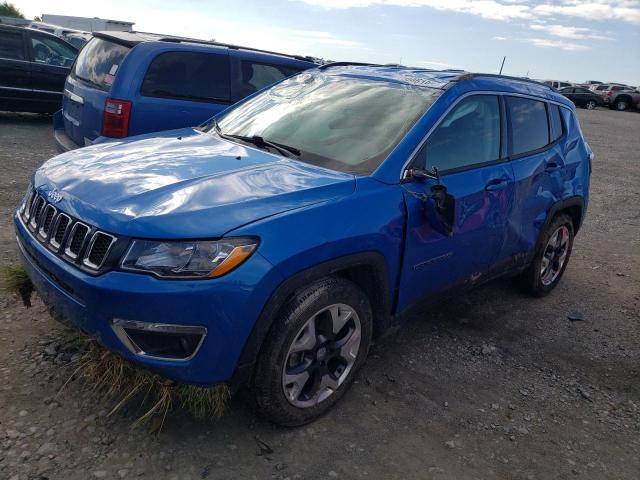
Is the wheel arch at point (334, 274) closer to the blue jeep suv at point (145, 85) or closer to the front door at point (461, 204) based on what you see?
the front door at point (461, 204)

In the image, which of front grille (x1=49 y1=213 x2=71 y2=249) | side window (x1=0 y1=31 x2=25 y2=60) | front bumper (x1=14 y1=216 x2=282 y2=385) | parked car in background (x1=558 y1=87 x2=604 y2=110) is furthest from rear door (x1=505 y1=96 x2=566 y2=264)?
parked car in background (x1=558 y1=87 x2=604 y2=110)

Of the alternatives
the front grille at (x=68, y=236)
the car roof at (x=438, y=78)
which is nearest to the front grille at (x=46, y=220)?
the front grille at (x=68, y=236)

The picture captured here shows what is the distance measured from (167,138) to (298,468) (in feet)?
7.09

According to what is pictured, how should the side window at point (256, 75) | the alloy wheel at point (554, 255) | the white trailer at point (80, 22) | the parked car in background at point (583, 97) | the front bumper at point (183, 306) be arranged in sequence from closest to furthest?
the front bumper at point (183, 306), the alloy wheel at point (554, 255), the side window at point (256, 75), the parked car in background at point (583, 97), the white trailer at point (80, 22)

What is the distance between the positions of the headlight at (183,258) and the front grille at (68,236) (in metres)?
0.12

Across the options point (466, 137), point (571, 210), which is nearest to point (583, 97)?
point (571, 210)

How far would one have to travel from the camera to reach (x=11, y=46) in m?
9.80

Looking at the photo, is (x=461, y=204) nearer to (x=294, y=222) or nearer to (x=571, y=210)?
(x=294, y=222)

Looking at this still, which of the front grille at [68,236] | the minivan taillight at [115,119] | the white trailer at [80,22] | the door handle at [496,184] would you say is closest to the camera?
the front grille at [68,236]

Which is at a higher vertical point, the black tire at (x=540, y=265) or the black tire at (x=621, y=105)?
the black tire at (x=621, y=105)

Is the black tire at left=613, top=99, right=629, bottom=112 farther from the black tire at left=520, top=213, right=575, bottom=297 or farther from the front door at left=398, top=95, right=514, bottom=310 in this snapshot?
the front door at left=398, top=95, right=514, bottom=310

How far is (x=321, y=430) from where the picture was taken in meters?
2.86

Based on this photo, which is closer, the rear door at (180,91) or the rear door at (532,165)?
the rear door at (532,165)

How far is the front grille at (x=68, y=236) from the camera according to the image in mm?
2365
